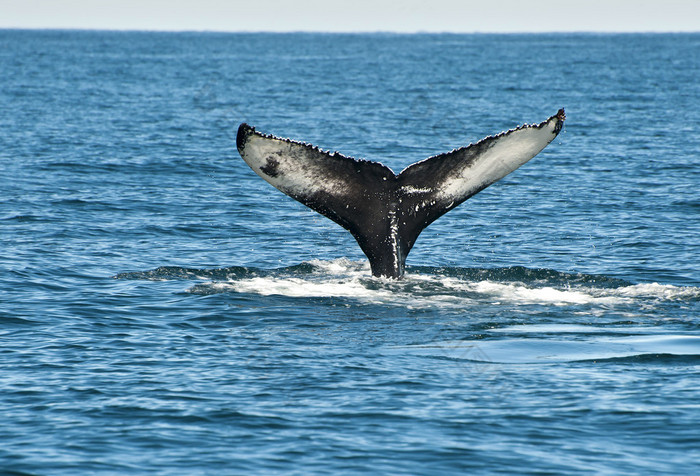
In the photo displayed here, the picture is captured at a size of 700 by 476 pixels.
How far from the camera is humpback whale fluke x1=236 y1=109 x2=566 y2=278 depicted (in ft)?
35.3

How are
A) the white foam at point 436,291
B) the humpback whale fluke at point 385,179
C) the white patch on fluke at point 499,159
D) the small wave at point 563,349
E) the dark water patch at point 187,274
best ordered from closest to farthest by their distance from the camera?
the small wave at point 563,349 < the white patch on fluke at point 499,159 < the humpback whale fluke at point 385,179 < the white foam at point 436,291 < the dark water patch at point 187,274

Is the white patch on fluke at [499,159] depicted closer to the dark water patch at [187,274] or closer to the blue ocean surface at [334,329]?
the blue ocean surface at [334,329]

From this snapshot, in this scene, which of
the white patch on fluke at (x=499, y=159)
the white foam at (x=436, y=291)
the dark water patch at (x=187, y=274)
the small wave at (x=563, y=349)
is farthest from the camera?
the dark water patch at (x=187, y=274)

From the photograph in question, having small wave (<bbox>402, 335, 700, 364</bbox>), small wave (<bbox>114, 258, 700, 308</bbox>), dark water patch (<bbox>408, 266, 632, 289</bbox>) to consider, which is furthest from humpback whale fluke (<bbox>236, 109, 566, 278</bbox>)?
dark water patch (<bbox>408, 266, 632, 289</bbox>)

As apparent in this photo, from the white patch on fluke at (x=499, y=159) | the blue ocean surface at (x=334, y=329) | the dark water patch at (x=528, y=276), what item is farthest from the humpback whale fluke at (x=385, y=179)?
the dark water patch at (x=528, y=276)

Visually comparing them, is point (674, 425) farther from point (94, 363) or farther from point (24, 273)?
point (24, 273)

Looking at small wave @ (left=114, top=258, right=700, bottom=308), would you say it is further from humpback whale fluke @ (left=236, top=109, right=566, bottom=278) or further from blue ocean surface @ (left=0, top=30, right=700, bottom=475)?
humpback whale fluke @ (left=236, top=109, right=566, bottom=278)

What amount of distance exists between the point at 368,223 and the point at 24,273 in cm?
529

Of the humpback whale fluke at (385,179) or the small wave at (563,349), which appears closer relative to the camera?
the small wave at (563,349)

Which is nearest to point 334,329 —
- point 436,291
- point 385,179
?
point 385,179

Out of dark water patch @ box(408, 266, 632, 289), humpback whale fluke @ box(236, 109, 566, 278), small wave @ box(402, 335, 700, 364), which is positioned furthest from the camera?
dark water patch @ box(408, 266, 632, 289)

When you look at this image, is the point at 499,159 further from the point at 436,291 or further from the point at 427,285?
the point at 427,285

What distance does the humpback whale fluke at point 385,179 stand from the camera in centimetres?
1077

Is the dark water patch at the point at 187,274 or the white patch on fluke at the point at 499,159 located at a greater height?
the white patch on fluke at the point at 499,159
